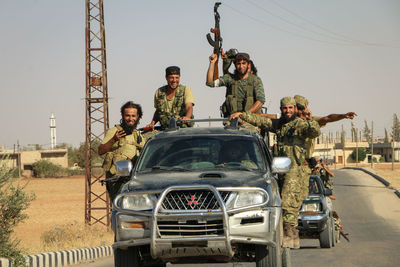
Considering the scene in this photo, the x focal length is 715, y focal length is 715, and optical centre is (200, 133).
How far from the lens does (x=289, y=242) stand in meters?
9.34

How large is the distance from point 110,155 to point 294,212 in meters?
2.73

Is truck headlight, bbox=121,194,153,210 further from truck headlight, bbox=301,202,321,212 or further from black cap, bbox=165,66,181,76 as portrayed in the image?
truck headlight, bbox=301,202,321,212

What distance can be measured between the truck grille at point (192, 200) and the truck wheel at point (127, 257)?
779 mm

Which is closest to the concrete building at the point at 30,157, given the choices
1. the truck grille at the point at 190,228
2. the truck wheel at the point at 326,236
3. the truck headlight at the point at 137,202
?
the truck wheel at the point at 326,236

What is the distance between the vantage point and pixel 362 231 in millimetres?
27891

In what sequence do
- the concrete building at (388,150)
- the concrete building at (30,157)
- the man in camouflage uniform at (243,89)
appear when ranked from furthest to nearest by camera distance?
the concrete building at (388,150) → the concrete building at (30,157) → the man in camouflage uniform at (243,89)

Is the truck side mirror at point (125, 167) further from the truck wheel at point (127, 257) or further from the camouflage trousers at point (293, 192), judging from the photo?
the camouflage trousers at point (293, 192)

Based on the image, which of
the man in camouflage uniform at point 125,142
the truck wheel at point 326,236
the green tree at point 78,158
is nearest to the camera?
the man in camouflage uniform at point 125,142

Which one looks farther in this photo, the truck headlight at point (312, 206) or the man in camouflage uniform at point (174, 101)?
the truck headlight at point (312, 206)

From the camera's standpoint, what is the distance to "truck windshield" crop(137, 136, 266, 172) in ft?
28.0

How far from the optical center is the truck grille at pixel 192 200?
7.20 meters

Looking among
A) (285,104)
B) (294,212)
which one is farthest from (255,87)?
(294,212)

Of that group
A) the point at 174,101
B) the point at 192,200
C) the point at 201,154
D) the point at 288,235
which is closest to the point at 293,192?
the point at 288,235

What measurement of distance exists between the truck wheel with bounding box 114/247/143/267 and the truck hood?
0.65 metres
